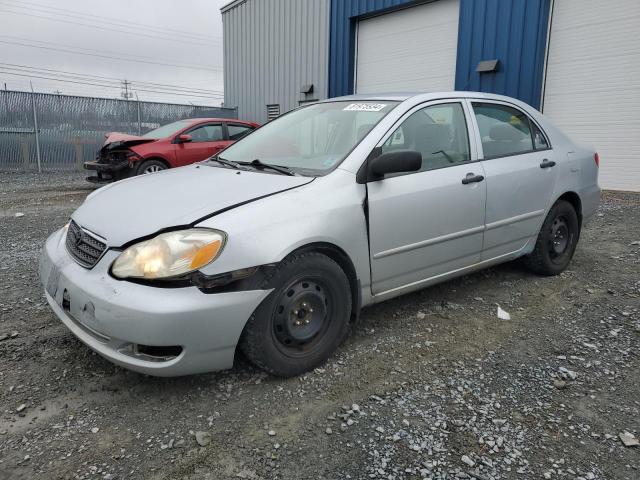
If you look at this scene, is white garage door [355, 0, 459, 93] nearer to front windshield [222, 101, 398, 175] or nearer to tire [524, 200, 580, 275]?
tire [524, 200, 580, 275]

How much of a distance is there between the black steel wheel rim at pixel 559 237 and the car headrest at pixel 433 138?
4.78 ft

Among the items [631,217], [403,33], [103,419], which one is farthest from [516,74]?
[103,419]

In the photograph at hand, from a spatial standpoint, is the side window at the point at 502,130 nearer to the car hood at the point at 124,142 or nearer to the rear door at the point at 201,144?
the rear door at the point at 201,144

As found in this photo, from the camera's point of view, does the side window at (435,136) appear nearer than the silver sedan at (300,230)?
No

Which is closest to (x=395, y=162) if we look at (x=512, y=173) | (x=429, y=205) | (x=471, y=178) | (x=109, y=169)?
(x=429, y=205)

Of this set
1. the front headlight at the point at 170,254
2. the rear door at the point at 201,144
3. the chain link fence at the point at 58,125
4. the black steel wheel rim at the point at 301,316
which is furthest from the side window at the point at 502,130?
the chain link fence at the point at 58,125

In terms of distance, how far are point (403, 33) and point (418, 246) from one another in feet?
32.6

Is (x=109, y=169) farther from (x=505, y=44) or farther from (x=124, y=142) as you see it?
(x=505, y=44)

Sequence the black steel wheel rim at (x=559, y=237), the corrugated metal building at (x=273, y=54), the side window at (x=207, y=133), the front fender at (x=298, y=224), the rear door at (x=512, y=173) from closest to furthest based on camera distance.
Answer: the front fender at (x=298, y=224) < the rear door at (x=512, y=173) < the black steel wheel rim at (x=559, y=237) < the side window at (x=207, y=133) < the corrugated metal building at (x=273, y=54)

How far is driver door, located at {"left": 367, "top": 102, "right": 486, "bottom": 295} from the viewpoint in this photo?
2.98 metres

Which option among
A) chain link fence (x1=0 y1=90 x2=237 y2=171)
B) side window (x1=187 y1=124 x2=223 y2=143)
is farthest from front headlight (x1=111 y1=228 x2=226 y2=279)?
chain link fence (x1=0 y1=90 x2=237 y2=171)

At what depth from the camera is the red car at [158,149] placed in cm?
907

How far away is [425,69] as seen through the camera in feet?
37.1

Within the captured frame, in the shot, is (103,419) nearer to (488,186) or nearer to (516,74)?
(488,186)
